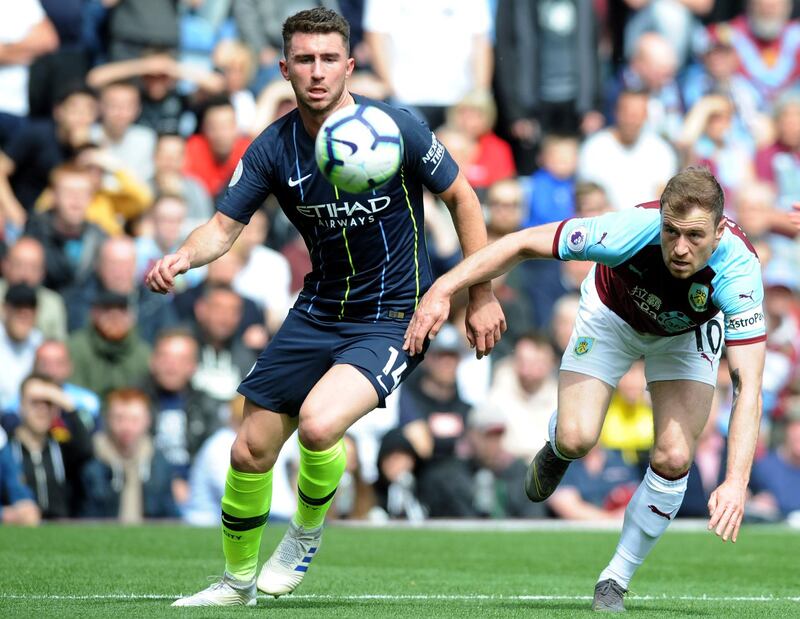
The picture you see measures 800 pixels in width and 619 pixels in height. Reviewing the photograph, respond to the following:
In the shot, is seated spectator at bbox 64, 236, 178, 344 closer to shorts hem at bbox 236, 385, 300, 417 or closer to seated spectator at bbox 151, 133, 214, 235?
seated spectator at bbox 151, 133, 214, 235

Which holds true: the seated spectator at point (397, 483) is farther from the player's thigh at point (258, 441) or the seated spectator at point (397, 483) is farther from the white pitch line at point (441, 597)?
the player's thigh at point (258, 441)

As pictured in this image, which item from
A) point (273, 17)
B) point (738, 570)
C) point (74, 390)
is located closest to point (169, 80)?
point (273, 17)

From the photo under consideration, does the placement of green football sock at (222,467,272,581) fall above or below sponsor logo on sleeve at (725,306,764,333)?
below

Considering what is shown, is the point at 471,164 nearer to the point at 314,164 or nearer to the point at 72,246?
the point at 72,246

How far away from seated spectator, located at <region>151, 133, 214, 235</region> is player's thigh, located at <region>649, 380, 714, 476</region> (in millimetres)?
8335

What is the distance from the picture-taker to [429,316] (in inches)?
278

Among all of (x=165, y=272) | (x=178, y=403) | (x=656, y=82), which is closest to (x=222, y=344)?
(x=178, y=403)

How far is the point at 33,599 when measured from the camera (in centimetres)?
743

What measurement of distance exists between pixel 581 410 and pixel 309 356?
1.44 m

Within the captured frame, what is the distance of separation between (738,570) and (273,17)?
903cm

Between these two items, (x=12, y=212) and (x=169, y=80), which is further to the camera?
(x=169, y=80)

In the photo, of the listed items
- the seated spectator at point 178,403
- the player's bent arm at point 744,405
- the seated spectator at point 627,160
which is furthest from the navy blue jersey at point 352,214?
the seated spectator at point 627,160

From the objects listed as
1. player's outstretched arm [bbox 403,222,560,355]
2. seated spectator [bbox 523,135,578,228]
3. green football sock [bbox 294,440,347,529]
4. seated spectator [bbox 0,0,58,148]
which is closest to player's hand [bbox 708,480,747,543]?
player's outstretched arm [bbox 403,222,560,355]

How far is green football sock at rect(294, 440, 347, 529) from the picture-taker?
726cm
